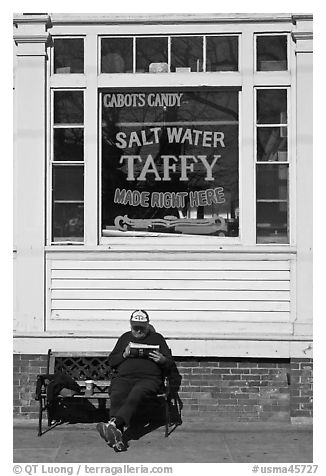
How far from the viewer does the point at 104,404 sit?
33.4 ft

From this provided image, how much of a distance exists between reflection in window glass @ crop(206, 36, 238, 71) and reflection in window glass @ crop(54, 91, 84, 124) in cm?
143

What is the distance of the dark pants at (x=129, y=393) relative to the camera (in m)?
9.16

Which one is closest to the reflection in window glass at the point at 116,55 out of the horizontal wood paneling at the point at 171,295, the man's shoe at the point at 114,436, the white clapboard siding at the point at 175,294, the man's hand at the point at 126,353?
the white clapboard siding at the point at 175,294

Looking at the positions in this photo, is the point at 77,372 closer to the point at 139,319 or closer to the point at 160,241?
the point at 139,319

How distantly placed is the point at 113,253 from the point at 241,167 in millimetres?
1655

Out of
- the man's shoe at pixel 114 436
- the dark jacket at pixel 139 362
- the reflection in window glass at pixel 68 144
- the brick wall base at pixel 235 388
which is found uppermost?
the reflection in window glass at pixel 68 144

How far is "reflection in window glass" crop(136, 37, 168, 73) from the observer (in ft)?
33.6

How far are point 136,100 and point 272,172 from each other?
65.4 inches

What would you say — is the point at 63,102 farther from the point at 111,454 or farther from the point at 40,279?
the point at 111,454

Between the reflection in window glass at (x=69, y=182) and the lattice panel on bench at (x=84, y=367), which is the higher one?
the reflection in window glass at (x=69, y=182)

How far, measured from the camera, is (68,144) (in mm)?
10336

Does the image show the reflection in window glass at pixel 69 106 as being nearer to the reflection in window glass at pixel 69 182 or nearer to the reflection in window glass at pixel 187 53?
the reflection in window glass at pixel 69 182

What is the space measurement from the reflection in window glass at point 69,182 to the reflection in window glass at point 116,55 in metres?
1.12

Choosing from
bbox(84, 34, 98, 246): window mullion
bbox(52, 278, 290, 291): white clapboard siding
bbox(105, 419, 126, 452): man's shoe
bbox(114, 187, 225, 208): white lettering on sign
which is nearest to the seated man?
bbox(105, 419, 126, 452): man's shoe
